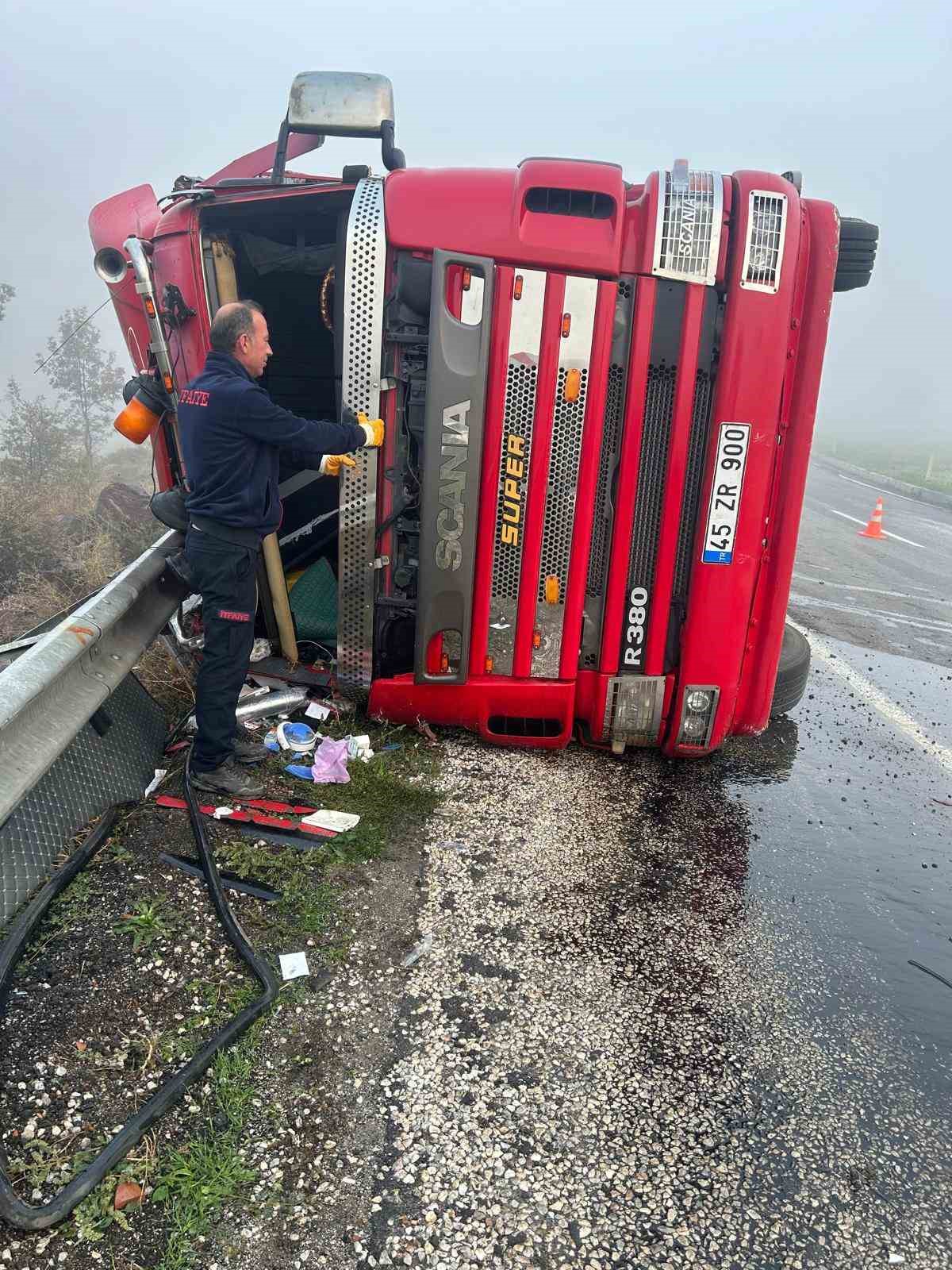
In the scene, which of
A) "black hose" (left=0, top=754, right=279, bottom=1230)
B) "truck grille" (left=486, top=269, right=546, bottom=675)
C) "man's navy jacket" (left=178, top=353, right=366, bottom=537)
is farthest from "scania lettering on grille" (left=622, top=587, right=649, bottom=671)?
"black hose" (left=0, top=754, right=279, bottom=1230)

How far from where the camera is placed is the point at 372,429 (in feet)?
11.2

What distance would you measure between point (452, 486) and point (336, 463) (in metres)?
0.56

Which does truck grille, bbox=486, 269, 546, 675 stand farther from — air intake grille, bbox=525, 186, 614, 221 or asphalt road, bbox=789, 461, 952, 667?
asphalt road, bbox=789, 461, 952, 667

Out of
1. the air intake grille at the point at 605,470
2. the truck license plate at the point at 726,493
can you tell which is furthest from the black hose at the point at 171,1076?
the truck license plate at the point at 726,493

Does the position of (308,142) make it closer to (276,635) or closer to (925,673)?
(276,635)

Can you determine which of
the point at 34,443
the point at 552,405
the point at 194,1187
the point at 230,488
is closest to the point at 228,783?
the point at 230,488

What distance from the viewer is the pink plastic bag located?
3449 millimetres

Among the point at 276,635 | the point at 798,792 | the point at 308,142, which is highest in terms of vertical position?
the point at 308,142

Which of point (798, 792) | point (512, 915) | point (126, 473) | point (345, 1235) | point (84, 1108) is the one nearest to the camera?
point (345, 1235)

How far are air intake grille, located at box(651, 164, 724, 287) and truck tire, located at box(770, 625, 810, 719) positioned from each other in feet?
6.37

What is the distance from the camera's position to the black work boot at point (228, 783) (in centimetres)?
325

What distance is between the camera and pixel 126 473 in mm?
13320

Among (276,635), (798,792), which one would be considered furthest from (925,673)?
(276,635)

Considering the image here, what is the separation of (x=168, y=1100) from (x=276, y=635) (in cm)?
268
